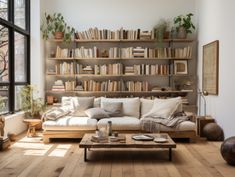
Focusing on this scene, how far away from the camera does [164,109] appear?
636 cm

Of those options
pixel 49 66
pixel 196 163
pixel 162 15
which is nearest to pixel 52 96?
pixel 49 66

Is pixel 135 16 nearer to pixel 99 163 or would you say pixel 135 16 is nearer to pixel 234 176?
pixel 99 163

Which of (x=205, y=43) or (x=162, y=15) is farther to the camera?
(x=162, y=15)

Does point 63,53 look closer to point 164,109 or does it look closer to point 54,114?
point 54,114

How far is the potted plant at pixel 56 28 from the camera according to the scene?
7.77 m

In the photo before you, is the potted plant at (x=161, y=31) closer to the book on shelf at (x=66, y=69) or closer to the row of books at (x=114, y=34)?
the row of books at (x=114, y=34)

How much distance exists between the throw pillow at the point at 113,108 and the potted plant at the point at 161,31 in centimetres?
211

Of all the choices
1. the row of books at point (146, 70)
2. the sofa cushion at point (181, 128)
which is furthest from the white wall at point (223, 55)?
the row of books at point (146, 70)

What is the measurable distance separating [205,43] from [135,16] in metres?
1.91

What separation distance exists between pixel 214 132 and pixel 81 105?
2688 millimetres

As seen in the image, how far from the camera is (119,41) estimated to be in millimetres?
7922

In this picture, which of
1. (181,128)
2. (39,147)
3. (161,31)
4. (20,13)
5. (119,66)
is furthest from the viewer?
(119,66)

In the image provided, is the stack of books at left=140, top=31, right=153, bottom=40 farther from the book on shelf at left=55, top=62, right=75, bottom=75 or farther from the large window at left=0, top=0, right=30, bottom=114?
the large window at left=0, top=0, right=30, bottom=114

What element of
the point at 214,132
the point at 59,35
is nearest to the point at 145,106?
the point at 214,132
